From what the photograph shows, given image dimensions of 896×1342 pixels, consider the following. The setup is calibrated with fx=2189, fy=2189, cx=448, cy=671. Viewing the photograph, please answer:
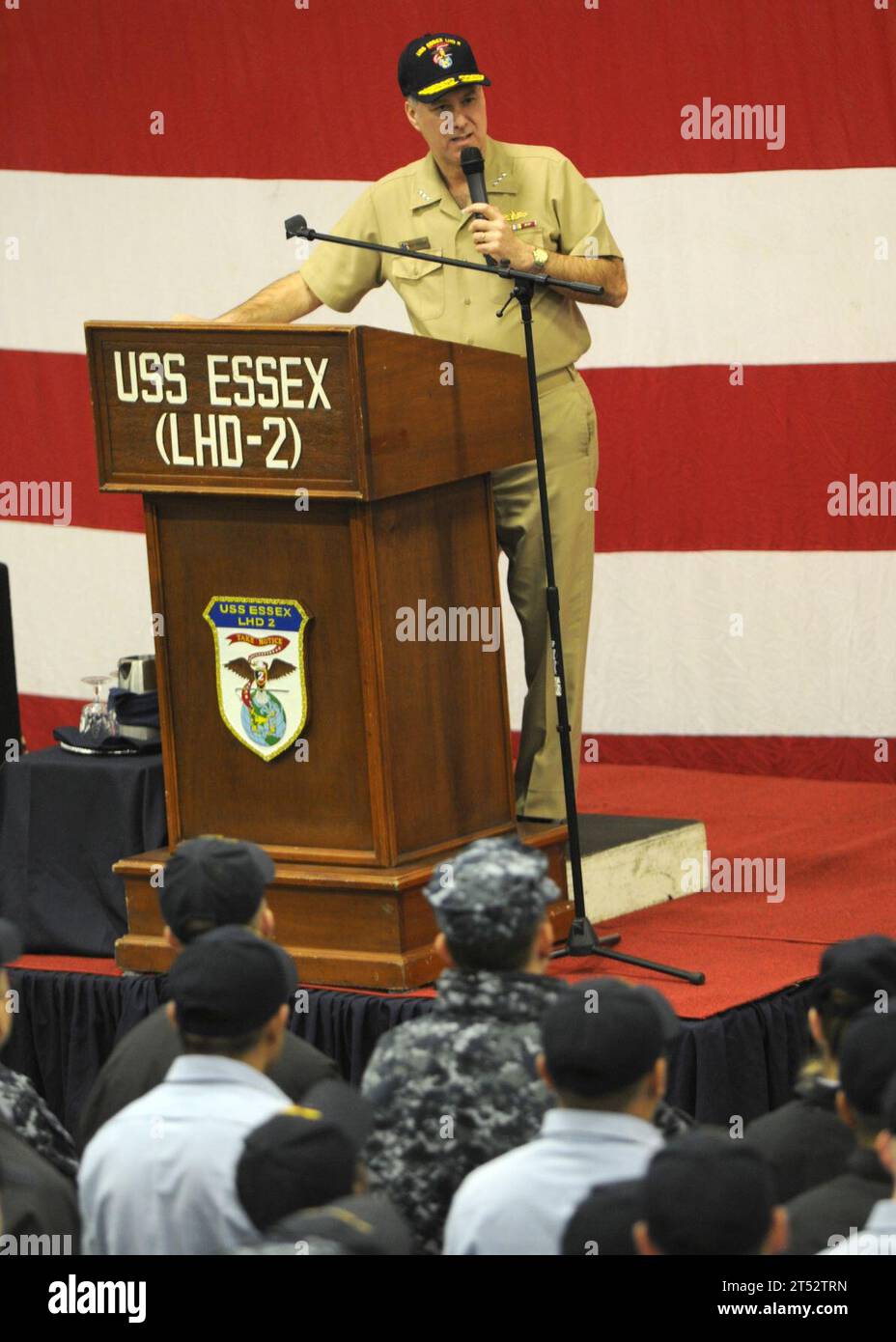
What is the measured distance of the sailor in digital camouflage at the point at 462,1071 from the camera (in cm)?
260

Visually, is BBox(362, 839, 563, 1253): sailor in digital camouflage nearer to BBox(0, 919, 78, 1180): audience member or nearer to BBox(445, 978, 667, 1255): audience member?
BBox(445, 978, 667, 1255): audience member

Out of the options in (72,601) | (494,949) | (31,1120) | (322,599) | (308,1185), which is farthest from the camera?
(72,601)

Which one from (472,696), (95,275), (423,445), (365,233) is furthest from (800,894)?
(95,275)

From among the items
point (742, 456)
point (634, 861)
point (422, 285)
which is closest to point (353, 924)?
point (634, 861)

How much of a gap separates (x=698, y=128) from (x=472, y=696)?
2.36 m

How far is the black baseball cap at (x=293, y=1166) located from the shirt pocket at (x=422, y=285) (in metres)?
2.55

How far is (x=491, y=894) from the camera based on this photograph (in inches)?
107

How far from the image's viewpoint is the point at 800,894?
182 inches

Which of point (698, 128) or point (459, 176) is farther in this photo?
point (698, 128)

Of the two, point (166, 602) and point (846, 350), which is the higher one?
point (846, 350)

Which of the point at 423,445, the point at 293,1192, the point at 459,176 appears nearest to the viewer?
the point at 293,1192

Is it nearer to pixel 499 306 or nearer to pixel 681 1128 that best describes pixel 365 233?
pixel 499 306

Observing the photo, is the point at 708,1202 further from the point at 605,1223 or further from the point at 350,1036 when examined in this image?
the point at 350,1036

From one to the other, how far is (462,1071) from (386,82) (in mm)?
4240
